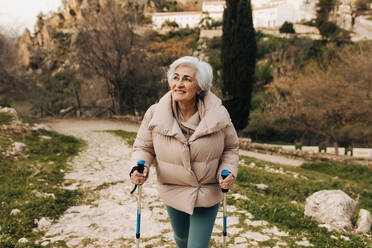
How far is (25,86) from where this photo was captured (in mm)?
16234

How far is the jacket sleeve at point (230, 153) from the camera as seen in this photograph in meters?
2.20

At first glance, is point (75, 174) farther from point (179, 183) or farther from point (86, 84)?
point (86, 84)

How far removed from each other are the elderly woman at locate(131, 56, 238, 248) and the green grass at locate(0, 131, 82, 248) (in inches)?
80.6

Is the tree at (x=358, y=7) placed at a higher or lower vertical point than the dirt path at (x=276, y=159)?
higher

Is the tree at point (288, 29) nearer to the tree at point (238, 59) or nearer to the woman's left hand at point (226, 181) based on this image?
the tree at point (238, 59)

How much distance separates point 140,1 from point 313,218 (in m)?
75.4

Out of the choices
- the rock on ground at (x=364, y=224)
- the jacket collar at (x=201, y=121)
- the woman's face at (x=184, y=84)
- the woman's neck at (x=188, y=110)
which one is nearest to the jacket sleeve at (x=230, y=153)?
the jacket collar at (x=201, y=121)

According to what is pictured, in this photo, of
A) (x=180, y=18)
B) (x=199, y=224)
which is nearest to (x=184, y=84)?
(x=199, y=224)

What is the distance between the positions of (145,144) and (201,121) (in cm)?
56

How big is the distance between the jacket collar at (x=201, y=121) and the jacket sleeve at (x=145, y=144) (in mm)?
108

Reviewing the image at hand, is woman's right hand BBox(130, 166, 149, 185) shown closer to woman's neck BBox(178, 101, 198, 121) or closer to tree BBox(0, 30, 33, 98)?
woman's neck BBox(178, 101, 198, 121)

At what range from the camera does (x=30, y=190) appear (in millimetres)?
4621

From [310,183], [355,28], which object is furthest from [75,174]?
[355,28]

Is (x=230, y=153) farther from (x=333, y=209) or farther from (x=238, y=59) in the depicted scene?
(x=238, y=59)
